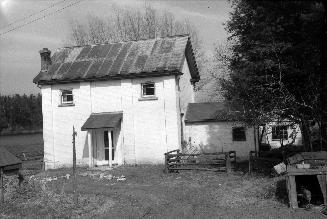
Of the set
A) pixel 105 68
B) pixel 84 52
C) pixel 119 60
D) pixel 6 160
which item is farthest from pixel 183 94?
pixel 6 160

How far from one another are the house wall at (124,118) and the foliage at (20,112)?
6144 centimetres

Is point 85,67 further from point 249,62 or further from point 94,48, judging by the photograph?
point 249,62

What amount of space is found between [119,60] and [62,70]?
4.09m

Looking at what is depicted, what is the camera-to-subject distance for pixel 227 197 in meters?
13.3

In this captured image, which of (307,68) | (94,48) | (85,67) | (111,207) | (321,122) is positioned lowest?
(111,207)

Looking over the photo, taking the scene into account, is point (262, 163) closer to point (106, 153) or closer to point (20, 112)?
point (106, 153)

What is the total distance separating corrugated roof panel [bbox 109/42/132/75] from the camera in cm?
2401

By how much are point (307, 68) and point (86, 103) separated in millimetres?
14386

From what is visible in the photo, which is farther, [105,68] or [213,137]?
[213,137]

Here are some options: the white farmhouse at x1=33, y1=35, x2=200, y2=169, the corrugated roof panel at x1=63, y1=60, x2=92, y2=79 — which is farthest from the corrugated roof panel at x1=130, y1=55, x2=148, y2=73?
the corrugated roof panel at x1=63, y1=60, x2=92, y2=79

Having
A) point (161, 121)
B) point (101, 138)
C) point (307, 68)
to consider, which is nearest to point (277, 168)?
point (307, 68)

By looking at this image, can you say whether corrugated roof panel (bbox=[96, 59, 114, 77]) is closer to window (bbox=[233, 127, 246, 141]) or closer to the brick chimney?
the brick chimney

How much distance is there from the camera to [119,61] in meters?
25.0

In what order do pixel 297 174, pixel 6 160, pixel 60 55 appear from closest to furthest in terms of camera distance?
pixel 297 174
pixel 6 160
pixel 60 55
